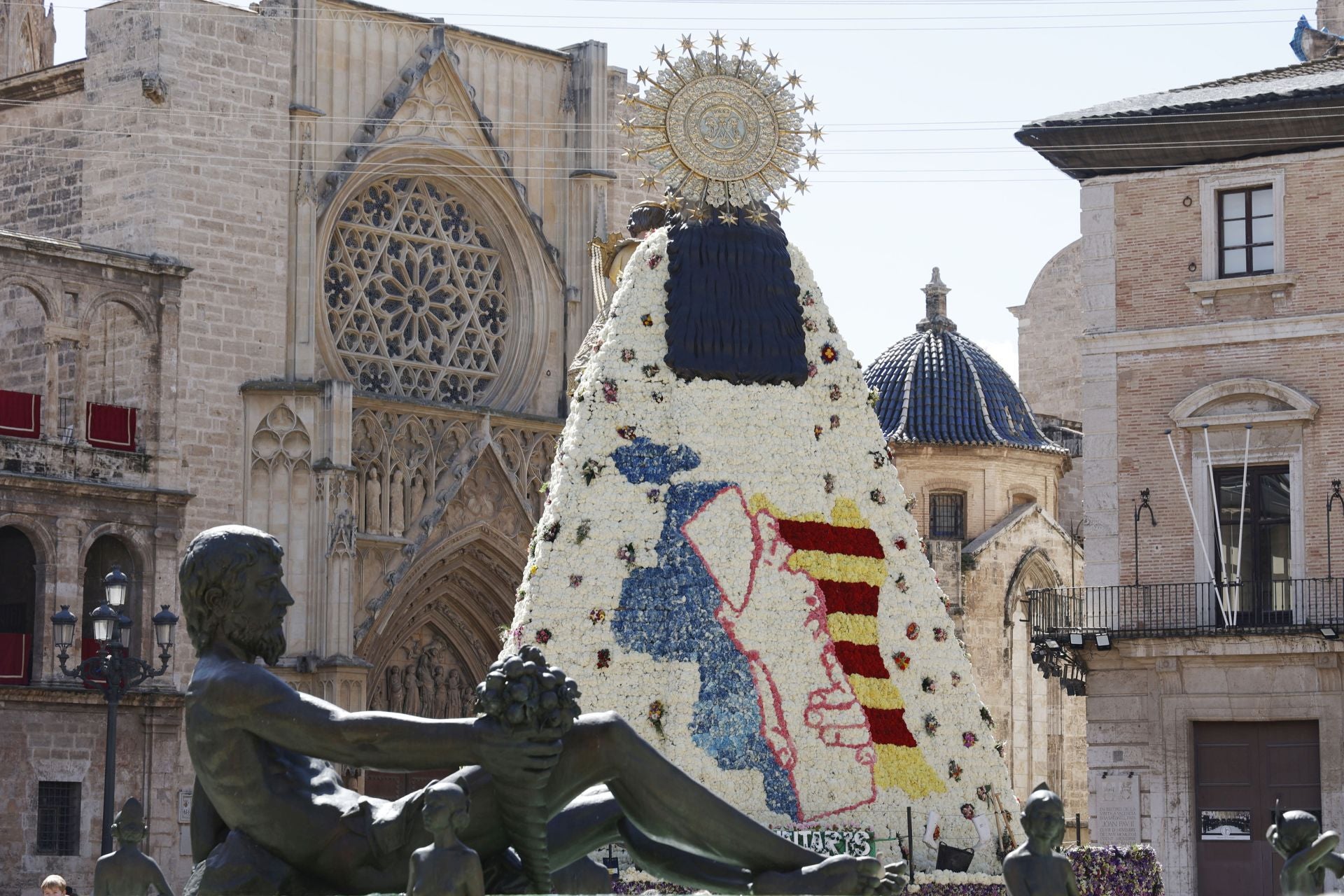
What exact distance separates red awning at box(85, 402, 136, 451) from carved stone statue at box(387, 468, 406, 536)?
4047 mm

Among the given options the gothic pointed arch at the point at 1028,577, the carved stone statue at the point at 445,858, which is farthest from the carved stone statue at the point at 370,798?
the gothic pointed arch at the point at 1028,577

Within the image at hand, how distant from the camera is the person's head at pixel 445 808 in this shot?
5.58 meters

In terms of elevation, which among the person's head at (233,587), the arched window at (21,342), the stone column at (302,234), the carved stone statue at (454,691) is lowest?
the carved stone statue at (454,691)

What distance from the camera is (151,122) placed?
33344mm

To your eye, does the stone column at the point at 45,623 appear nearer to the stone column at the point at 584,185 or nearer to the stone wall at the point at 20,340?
the stone wall at the point at 20,340

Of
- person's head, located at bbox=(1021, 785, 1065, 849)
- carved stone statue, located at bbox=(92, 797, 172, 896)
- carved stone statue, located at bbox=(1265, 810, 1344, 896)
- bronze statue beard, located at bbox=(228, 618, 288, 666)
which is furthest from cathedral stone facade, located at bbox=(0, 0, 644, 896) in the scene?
bronze statue beard, located at bbox=(228, 618, 288, 666)

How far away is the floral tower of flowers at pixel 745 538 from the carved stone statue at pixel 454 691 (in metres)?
18.2

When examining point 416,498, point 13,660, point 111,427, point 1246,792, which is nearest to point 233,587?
point 1246,792

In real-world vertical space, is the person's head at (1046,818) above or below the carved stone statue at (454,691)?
above

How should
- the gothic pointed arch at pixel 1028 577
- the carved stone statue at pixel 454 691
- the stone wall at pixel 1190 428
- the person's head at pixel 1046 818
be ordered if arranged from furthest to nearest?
the gothic pointed arch at pixel 1028 577 < the carved stone statue at pixel 454 691 < the stone wall at pixel 1190 428 < the person's head at pixel 1046 818

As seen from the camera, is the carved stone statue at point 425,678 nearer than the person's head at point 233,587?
No

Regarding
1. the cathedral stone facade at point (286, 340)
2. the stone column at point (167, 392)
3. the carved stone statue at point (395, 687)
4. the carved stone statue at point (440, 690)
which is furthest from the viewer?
the carved stone statue at point (440, 690)

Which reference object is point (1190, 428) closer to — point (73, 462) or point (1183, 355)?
point (1183, 355)

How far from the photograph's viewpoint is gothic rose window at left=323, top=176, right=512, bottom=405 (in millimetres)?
35250
